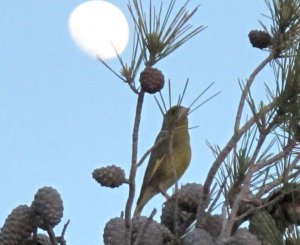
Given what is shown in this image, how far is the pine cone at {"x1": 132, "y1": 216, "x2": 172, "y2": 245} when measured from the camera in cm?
165

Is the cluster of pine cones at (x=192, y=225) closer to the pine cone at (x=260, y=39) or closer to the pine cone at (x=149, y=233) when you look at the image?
the pine cone at (x=149, y=233)

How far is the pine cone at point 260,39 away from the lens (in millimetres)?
1989

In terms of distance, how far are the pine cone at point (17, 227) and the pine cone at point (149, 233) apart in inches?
10.1

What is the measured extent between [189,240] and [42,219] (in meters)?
0.41

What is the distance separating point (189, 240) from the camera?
4.99 feet

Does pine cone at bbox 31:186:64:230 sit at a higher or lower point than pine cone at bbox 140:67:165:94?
lower

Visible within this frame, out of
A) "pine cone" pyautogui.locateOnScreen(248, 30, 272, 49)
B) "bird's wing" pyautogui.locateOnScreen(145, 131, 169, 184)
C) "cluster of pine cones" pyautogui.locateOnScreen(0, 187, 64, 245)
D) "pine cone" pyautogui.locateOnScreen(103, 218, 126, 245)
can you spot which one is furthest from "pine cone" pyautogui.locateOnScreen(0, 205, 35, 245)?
"bird's wing" pyautogui.locateOnScreen(145, 131, 169, 184)

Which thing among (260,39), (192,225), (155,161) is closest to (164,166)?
(155,161)

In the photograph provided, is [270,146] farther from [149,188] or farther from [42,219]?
[149,188]

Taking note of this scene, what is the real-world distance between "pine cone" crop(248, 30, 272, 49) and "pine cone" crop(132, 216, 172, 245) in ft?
1.96

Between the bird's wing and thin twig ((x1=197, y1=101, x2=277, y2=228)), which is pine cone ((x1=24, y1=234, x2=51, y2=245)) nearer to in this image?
thin twig ((x1=197, y1=101, x2=277, y2=228))

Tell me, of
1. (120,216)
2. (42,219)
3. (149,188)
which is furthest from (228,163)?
(149,188)

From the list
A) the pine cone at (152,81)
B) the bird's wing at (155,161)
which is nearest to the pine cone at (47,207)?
the pine cone at (152,81)

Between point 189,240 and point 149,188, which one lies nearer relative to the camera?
point 189,240
